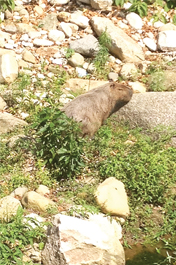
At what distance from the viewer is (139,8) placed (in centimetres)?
1112

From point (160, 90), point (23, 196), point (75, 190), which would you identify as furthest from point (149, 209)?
point (160, 90)

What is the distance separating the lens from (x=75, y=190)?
703 cm

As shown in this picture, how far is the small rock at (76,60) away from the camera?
392 inches

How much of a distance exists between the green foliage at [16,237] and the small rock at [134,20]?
6.26m

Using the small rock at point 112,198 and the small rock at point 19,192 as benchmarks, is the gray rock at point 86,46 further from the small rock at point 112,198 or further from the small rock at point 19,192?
the small rock at point 19,192

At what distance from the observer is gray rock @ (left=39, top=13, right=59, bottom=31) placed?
10719mm

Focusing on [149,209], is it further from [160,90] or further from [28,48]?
[28,48]

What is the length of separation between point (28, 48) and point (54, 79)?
1140mm

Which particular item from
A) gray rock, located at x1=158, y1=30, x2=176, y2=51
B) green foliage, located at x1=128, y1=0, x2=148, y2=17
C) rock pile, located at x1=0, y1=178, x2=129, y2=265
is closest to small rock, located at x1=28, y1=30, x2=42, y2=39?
green foliage, located at x1=128, y1=0, x2=148, y2=17

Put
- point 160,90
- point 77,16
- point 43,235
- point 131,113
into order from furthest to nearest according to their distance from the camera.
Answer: point 77,16 → point 160,90 → point 131,113 → point 43,235

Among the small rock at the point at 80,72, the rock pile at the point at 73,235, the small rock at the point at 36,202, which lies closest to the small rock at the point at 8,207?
the rock pile at the point at 73,235

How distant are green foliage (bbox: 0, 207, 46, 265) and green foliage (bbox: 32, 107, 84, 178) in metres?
1.26

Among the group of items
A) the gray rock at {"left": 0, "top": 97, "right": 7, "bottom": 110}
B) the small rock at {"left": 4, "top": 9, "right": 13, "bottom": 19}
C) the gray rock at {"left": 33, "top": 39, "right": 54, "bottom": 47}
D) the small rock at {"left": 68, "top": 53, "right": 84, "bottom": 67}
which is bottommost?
the gray rock at {"left": 0, "top": 97, "right": 7, "bottom": 110}

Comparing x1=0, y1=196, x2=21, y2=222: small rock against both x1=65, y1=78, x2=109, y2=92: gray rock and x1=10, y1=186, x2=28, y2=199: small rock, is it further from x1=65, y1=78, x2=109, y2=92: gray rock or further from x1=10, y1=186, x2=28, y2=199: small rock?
x1=65, y1=78, x2=109, y2=92: gray rock
